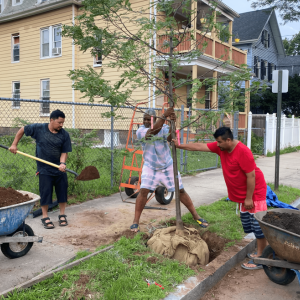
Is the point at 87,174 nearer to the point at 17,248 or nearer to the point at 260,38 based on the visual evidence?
the point at 17,248

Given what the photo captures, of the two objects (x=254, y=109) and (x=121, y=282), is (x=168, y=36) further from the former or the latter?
(x=254, y=109)

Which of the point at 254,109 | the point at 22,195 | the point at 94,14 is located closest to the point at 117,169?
the point at 22,195

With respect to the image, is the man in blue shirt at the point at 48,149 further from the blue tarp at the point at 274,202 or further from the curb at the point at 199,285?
the blue tarp at the point at 274,202

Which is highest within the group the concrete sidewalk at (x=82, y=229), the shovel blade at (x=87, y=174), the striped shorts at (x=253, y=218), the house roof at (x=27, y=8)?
the house roof at (x=27, y=8)

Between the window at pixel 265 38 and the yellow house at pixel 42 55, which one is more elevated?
the window at pixel 265 38

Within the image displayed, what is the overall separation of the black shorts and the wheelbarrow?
299 cm

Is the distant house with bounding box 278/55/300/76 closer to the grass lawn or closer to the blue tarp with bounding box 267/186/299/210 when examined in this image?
the blue tarp with bounding box 267/186/299/210

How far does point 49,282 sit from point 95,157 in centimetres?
409

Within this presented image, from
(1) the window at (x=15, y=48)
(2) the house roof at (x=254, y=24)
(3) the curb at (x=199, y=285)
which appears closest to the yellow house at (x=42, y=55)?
(1) the window at (x=15, y=48)

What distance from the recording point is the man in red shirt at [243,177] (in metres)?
3.72

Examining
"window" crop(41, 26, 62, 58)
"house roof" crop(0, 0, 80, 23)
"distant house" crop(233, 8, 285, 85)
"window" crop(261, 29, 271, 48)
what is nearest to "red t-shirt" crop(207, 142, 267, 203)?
"house roof" crop(0, 0, 80, 23)

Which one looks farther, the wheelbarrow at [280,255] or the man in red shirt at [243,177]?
the man in red shirt at [243,177]

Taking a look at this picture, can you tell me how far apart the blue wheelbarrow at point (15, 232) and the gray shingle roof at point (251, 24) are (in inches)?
1033

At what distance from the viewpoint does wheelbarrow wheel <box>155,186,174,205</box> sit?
6227mm
